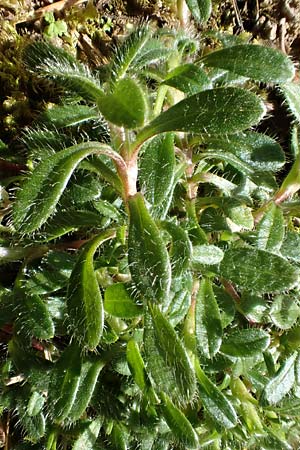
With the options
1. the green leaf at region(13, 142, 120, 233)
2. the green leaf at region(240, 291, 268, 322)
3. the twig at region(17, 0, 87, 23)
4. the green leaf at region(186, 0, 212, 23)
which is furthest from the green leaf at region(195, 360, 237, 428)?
the twig at region(17, 0, 87, 23)

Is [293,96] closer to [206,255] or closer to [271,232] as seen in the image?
[271,232]

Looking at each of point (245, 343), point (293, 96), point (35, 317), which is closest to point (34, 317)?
point (35, 317)

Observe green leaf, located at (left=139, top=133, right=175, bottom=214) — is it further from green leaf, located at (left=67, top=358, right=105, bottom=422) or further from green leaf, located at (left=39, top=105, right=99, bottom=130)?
green leaf, located at (left=67, top=358, right=105, bottom=422)

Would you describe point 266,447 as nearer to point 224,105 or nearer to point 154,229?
point 154,229

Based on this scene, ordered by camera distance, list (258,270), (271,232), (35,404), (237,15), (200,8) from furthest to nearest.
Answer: (237,15) < (200,8) < (35,404) < (271,232) < (258,270)

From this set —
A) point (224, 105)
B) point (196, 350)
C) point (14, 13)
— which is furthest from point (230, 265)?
point (14, 13)

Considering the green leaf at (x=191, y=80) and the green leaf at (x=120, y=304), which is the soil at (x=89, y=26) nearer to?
the green leaf at (x=191, y=80)
